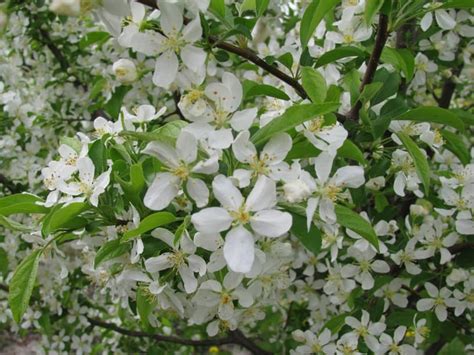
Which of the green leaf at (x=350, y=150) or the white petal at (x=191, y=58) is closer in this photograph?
the white petal at (x=191, y=58)

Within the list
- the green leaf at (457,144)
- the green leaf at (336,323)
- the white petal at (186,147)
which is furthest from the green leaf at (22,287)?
the green leaf at (457,144)

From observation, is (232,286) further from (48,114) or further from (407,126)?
(48,114)

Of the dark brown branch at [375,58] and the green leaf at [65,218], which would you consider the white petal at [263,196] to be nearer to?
the green leaf at [65,218]

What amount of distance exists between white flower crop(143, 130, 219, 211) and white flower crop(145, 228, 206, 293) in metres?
0.11

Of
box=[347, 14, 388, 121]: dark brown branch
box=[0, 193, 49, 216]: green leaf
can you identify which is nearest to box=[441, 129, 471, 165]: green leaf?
box=[347, 14, 388, 121]: dark brown branch

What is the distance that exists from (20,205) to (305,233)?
A: 0.65m

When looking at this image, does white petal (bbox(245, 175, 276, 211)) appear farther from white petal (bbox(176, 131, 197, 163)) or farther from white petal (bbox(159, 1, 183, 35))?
white petal (bbox(159, 1, 183, 35))

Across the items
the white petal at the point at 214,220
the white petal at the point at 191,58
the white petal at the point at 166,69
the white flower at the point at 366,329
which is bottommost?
the white flower at the point at 366,329

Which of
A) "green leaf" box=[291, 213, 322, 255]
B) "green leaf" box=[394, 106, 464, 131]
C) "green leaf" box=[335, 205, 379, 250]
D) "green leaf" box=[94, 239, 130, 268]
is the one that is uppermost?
"green leaf" box=[394, 106, 464, 131]

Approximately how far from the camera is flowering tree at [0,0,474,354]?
1146mm

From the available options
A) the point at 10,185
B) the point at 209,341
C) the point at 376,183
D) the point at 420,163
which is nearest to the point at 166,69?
the point at 420,163

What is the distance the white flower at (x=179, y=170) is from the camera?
1.11 meters

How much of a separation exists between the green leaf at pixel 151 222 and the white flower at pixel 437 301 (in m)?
1.13

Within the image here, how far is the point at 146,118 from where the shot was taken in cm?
151
